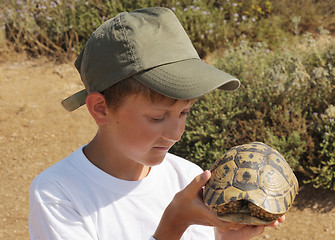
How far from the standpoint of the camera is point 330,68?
480 cm

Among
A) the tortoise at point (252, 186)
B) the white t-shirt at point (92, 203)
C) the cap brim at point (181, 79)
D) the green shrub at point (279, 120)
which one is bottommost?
the green shrub at point (279, 120)

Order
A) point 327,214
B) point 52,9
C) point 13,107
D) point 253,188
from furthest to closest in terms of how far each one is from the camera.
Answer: point 52,9
point 13,107
point 327,214
point 253,188

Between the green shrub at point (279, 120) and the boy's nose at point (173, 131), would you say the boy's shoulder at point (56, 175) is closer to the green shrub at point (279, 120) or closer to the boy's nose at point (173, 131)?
the boy's nose at point (173, 131)

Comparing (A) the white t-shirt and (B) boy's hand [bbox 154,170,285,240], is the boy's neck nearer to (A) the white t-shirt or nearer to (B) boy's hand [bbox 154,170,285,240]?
(A) the white t-shirt

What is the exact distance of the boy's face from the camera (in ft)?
6.00

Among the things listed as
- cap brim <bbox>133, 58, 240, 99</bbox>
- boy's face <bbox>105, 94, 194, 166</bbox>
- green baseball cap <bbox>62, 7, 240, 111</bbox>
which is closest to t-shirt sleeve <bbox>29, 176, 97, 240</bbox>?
boy's face <bbox>105, 94, 194, 166</bbox>

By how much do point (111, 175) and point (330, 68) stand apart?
357cm

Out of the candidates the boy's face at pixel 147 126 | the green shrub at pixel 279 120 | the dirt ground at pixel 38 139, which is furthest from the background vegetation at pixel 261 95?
the boy's face at pixel 147 126

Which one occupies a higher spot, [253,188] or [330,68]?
[253,188]

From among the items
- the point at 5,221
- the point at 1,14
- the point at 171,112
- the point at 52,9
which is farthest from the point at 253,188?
the point at 1,14

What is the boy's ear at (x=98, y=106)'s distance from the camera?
188 cm

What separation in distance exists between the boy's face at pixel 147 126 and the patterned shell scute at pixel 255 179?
0.45 meters

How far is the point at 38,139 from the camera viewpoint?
596 centimetres

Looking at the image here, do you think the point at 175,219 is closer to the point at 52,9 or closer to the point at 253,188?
the point at 253,188
